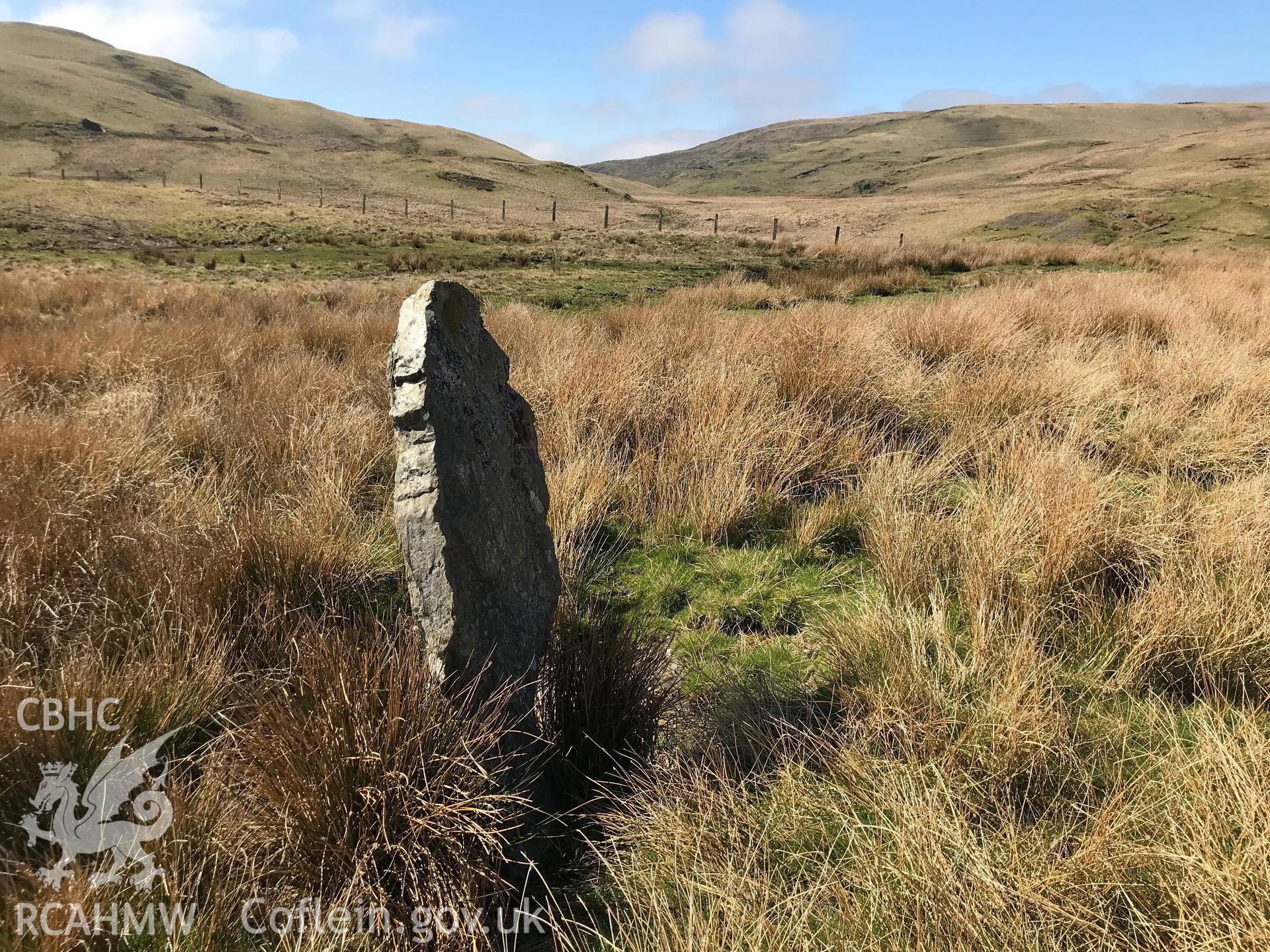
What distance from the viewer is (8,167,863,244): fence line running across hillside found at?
40.4 metres

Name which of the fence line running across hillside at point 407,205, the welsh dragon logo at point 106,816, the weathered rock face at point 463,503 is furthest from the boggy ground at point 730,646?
the fence line running across hillside at point 407,205

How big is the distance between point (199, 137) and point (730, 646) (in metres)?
106

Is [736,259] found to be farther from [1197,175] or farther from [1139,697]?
[1197,175]

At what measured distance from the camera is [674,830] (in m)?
1.86

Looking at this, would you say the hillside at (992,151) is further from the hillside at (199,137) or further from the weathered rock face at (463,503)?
the hillside at (199,137)

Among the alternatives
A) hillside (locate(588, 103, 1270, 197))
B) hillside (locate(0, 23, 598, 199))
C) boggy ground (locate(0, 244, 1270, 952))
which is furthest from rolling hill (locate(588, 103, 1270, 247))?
boggy ground (locate(0, 244, 1270, 952))

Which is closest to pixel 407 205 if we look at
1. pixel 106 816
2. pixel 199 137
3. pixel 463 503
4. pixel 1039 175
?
pixel 463 503

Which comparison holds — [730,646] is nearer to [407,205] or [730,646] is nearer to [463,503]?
[463,503]

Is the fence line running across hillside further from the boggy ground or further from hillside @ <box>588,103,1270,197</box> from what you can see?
the boggy ground

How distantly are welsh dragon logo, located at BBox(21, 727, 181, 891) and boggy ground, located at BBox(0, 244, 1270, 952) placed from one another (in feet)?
0.14

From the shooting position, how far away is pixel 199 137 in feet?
270

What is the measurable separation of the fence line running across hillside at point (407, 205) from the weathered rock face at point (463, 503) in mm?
36638

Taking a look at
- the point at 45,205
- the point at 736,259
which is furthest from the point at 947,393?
the point at 45,205

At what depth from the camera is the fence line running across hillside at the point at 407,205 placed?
4041 cm
